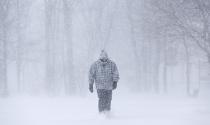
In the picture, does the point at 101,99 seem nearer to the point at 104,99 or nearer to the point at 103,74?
the point at 104,99

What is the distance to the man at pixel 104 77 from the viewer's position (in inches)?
552

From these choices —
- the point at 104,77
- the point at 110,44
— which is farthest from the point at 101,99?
the point at 110,44

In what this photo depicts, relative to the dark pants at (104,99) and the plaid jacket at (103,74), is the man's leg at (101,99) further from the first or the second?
the plaid jacket at (103,74)

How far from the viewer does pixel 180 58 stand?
40.1m

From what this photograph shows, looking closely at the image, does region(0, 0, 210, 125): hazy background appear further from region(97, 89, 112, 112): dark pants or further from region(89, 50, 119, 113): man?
region(97, 89, 112, 112): dark pants

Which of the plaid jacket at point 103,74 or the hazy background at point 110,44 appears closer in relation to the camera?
the plaid jacket at point 103,74

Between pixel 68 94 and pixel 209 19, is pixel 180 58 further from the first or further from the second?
pixel 209 19

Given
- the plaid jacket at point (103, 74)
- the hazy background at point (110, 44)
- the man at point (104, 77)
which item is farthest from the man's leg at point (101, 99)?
the hazy background at point (110, 44)

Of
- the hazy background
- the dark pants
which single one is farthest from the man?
the hazy background

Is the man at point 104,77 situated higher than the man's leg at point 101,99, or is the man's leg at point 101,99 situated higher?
the man at point 104,77

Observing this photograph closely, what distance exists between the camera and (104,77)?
46.1 feet

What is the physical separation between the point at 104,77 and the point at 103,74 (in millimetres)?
94

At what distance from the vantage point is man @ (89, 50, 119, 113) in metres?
14.0

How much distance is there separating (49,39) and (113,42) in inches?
482
